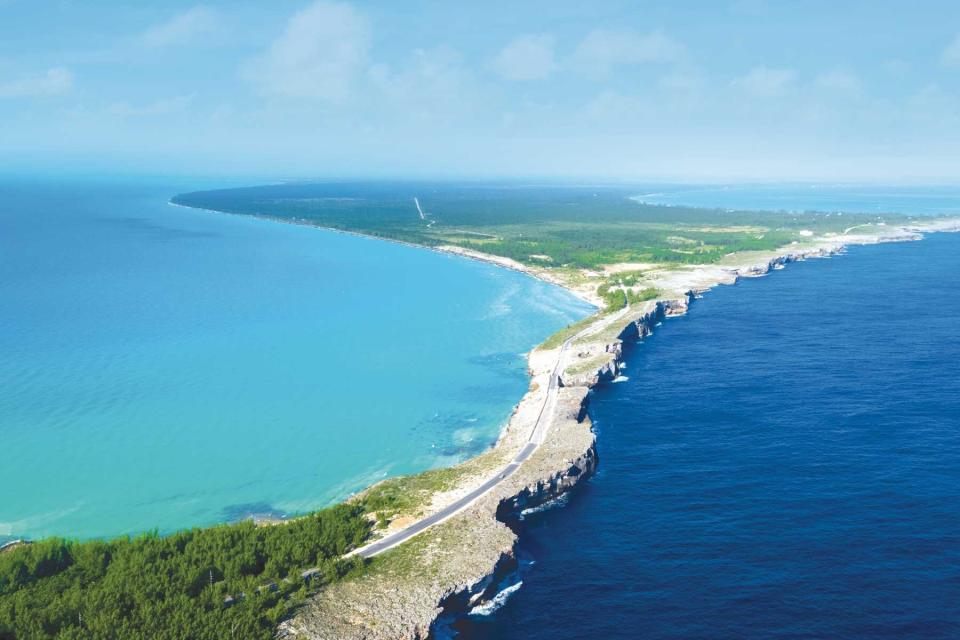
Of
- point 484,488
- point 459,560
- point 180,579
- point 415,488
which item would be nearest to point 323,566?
point 180,579

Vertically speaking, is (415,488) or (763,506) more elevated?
(763,506)

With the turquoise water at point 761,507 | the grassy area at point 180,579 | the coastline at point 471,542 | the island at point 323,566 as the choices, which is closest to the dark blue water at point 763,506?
the turquoise water at point 761,507

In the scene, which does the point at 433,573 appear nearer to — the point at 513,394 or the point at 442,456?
the point at 442,456

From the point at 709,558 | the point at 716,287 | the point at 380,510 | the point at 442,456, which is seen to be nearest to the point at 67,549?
the point at 380,510

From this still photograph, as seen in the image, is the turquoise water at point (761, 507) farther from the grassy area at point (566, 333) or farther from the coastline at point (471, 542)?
the grassy area at point (566, 333)

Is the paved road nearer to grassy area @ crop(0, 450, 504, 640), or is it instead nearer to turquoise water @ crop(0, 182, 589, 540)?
grassy area @ crop(0, 450, 504, 640)

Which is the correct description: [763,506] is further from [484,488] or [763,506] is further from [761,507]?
[484,488]

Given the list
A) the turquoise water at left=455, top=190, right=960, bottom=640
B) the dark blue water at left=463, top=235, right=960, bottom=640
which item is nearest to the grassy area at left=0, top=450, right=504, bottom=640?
the turquoise water at left=455, top=190, right=960, bottom=640
